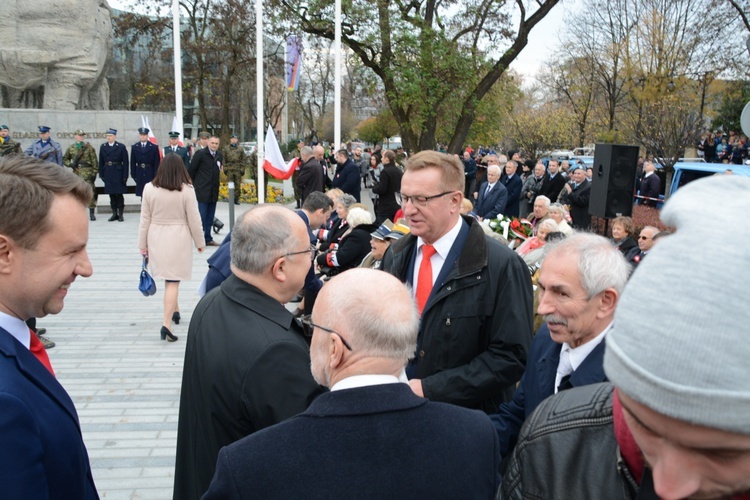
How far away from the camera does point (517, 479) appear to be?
1.41m

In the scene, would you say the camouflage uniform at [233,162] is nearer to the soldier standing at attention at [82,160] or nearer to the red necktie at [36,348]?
the soldier standing at attention at [82,160]

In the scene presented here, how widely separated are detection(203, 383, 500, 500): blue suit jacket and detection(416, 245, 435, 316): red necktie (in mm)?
1782

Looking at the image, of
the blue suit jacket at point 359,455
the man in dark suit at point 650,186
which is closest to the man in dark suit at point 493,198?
the man in dark suit at point 650,186

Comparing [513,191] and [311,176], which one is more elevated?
[311,176]

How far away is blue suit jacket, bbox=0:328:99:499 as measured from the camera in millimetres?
1641

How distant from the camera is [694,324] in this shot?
2.62ft

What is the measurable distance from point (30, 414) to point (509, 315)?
2182mm

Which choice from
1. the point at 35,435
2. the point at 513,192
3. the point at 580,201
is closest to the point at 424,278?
the point at 35,435

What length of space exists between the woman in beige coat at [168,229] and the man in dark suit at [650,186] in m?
13.8

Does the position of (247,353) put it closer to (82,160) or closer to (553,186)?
(553,186)

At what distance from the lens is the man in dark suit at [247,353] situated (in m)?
2.34

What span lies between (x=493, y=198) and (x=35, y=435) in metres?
10.3

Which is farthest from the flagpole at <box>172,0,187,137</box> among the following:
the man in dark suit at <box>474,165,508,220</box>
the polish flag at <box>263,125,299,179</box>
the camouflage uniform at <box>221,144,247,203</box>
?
the man in dark suit at <box>474,165,508,220</box>

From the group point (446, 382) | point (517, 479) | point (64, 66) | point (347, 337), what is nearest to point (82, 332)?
point (446, 382)
